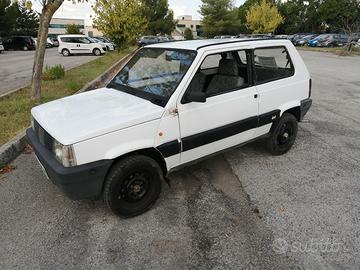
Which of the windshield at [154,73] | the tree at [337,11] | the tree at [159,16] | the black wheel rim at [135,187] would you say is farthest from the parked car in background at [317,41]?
the black wheel rim at [135,187]

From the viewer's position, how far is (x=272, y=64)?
4.50m

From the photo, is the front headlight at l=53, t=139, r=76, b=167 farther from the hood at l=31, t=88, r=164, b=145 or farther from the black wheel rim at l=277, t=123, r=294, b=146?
the black wheel rim at l=277, t=123, r=294, b=146

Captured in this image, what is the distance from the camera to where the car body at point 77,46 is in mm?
22938

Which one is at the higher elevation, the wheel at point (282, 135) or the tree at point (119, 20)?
the tree at point (119, 20)

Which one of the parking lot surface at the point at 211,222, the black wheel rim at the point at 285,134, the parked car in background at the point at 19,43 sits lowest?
the parking lot surface at the point at 211,222

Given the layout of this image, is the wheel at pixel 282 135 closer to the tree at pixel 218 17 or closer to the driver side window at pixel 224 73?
the driver side window at pixel 224 73

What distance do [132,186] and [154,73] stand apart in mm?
1475

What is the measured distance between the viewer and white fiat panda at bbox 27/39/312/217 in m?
2.78

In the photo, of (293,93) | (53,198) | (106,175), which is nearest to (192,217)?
(106,175)

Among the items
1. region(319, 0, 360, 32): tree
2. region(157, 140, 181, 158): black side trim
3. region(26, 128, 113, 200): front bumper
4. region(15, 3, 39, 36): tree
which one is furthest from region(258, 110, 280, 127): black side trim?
region(319, 0, 360, 32): tree

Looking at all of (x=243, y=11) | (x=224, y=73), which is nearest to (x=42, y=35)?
(x=224, y=73)

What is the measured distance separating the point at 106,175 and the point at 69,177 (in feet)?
1.20

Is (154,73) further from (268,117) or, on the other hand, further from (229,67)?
(268,117)

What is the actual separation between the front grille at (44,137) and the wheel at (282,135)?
3.02m
